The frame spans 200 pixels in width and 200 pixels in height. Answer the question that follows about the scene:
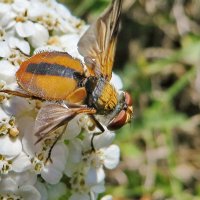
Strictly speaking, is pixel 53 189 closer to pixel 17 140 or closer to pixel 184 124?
pixel 17 140

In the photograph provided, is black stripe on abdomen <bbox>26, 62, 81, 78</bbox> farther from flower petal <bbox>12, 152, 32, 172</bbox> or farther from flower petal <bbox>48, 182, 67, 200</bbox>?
flower petal <bbox>48, 182, 67, 200</bbox>

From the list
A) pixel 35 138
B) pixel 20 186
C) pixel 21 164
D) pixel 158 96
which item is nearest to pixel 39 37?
pixel 35 138

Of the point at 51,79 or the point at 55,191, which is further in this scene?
the point at 55,191

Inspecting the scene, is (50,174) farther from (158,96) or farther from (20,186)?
(158,96)

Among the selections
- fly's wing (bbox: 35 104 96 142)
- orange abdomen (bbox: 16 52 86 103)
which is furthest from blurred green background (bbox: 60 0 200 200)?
fly's wing (bbox: 35 104 96 142)

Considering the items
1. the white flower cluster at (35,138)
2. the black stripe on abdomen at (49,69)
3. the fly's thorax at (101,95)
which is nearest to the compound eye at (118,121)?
the fly's thorax at (101,95)
